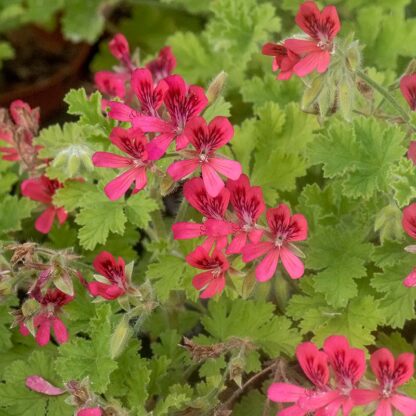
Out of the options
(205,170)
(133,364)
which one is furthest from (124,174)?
(133,364)

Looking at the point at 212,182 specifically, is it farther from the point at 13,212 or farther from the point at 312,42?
the point at 13,212

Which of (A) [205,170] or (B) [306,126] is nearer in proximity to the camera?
(A) [205,170]

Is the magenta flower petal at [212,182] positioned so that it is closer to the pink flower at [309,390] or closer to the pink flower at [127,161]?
the pink flower at [127,161]

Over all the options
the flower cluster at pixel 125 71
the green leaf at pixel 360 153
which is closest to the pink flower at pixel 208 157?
the green leaf at pixel 360 153

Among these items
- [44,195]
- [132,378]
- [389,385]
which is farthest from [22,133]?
[389,385]

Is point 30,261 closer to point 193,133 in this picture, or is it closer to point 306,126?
point 193,133
